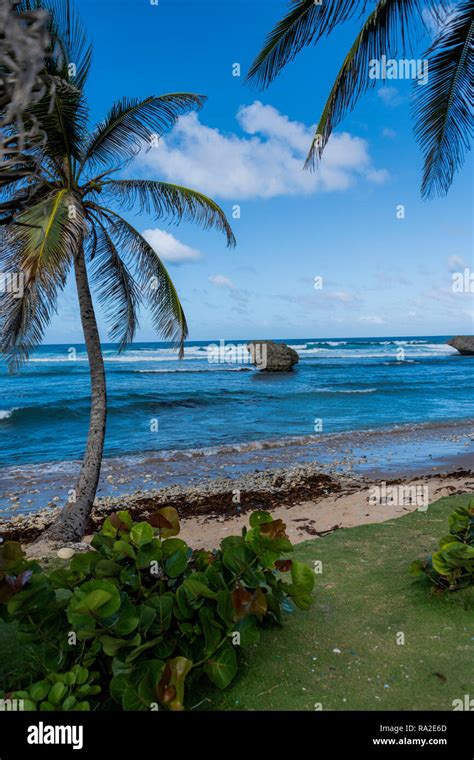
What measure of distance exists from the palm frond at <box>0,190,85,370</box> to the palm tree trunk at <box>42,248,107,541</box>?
0.78 metres

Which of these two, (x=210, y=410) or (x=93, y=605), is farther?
(x=210, y=410)

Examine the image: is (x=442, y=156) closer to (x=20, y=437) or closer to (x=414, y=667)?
(x=414, y=667)

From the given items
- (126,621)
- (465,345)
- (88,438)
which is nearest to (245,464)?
(88,438)

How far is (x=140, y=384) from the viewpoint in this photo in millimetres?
35875

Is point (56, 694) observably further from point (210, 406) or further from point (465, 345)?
point (465, 345)

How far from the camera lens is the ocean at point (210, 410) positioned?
16.0m

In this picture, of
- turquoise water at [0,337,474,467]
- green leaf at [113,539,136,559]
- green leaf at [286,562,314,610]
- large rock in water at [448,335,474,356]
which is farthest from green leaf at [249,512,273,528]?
large rock in water at [448,335,474,356]

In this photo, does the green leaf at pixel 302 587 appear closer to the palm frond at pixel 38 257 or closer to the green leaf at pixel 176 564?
the green leaf at pixel 176 564

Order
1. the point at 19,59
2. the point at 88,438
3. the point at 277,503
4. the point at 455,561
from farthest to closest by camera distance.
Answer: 1. the point at 277,503
2. the point at 88,438
3. the point at 455,561
4. the point at 19,59

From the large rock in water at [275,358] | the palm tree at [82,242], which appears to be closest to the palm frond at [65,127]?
the palm tree at [82,242]

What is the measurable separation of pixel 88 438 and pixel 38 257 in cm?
320

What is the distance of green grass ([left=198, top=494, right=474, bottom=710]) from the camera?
233 cm

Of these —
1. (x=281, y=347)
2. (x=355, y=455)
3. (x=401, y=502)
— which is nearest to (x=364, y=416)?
(x=355, y=455)

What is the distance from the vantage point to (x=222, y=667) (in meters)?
2.29
